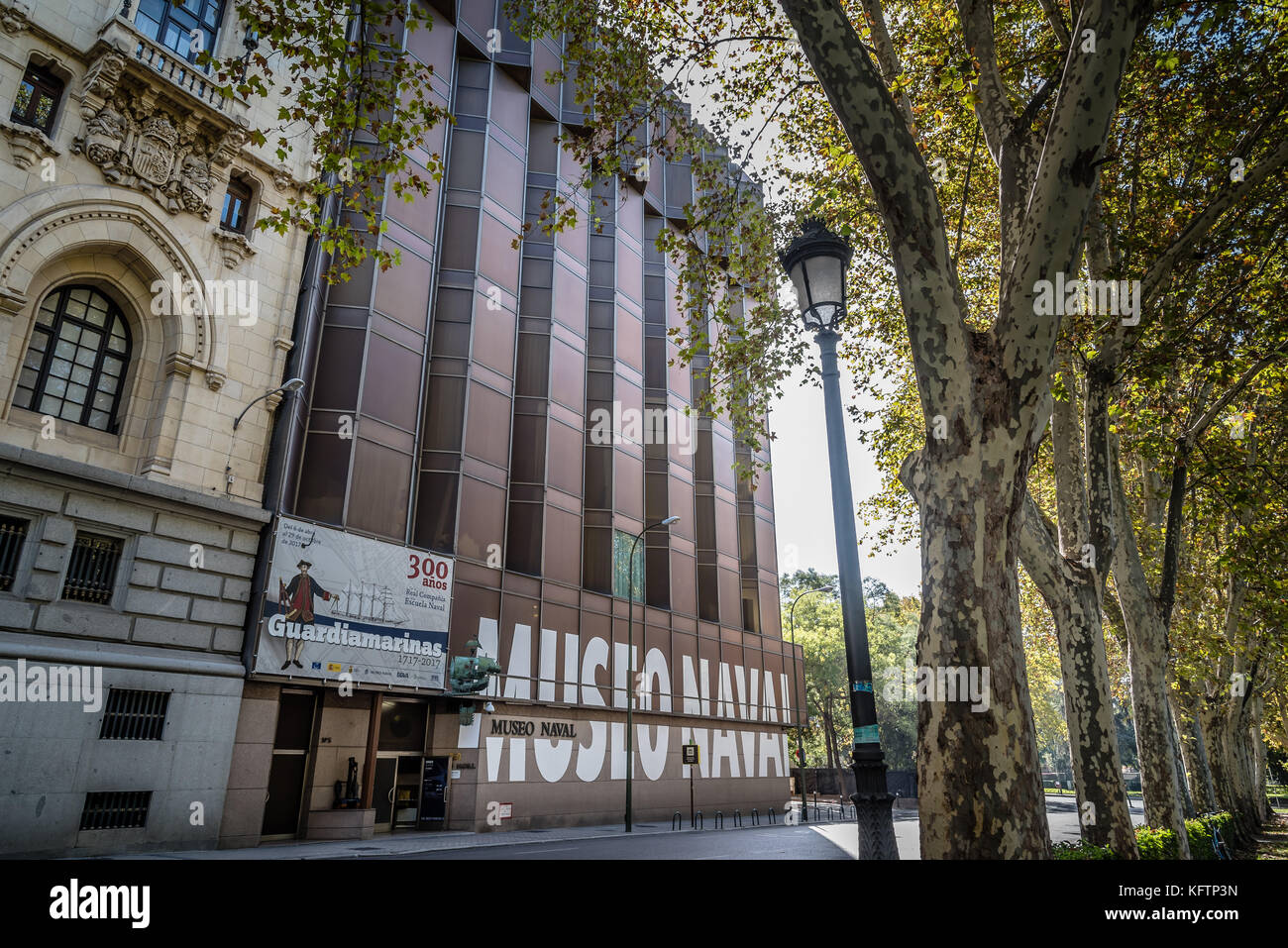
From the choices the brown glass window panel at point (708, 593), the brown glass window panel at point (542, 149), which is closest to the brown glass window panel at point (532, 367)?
the brown glass window panel at point (542, 149)

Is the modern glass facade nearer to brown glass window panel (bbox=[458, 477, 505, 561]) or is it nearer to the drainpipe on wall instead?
brown glass window panel (bbox=[458, 477, 505, 561])

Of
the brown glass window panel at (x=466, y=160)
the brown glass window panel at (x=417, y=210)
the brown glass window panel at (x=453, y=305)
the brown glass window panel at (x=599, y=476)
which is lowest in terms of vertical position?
the brown glass window panel at (x=599, y=476)

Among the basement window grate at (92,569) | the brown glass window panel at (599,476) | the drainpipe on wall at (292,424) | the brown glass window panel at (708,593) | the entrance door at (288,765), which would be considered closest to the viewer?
the basement window grate at (92,569)

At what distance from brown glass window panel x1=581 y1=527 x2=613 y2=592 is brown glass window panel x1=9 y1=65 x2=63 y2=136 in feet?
60.4

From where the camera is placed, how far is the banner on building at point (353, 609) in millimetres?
16453

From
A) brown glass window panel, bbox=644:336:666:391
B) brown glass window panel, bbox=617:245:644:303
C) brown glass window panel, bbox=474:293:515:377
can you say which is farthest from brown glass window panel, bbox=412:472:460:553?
brown glass window panel, bbox=617:245:644:303

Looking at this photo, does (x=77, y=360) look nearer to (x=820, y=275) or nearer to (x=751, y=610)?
(x=820, y=275)

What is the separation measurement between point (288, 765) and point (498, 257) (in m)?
16.9

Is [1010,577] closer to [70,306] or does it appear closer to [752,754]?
[70,306]

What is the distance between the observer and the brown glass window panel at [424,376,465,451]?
21969 mm

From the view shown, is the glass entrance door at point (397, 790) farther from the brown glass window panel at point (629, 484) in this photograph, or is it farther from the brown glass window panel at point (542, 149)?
the brown glass window panel at point (542, 149)

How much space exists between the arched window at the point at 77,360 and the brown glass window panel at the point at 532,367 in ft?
39.4
